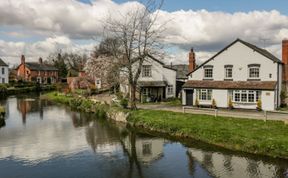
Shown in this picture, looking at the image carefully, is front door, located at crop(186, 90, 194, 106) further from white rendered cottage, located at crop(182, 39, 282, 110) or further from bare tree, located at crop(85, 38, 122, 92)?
bare tree, located at crop(85, 38, 122, 92)

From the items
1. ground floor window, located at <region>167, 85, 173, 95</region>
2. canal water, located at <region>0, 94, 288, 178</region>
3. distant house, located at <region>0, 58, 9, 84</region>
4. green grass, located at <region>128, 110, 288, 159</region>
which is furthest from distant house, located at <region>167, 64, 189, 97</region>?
distant house, located at <region>0, 58, 9, 84</region>

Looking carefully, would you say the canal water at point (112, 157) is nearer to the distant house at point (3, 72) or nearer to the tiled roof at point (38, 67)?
the distant house at point (3, 72)

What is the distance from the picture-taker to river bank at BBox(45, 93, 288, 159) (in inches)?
845

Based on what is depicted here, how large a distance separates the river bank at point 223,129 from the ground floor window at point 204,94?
21.7 ft

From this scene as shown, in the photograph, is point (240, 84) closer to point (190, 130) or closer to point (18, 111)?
point (190, 130)

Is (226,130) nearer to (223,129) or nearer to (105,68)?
(223,129)

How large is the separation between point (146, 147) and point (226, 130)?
19.5ft

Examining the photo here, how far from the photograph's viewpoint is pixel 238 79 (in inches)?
1431

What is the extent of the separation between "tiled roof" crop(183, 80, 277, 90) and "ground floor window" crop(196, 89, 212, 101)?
560 mm

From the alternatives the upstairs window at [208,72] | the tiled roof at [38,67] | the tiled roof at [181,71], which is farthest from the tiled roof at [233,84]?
the tiled roof at [38,67]

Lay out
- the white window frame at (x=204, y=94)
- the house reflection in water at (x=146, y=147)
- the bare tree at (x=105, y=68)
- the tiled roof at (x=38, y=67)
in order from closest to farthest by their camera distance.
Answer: the house reflection in water at (x=146, y=147), the white window frame at (x=204, y=94), the bare tree at (x=105, y=68), the tiled roof at (x=38, y=67)

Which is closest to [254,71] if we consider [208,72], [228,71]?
[228,71]

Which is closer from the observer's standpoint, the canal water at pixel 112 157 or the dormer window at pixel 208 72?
the canal water at pixel 112 157

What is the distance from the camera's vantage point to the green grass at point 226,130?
21453mm
